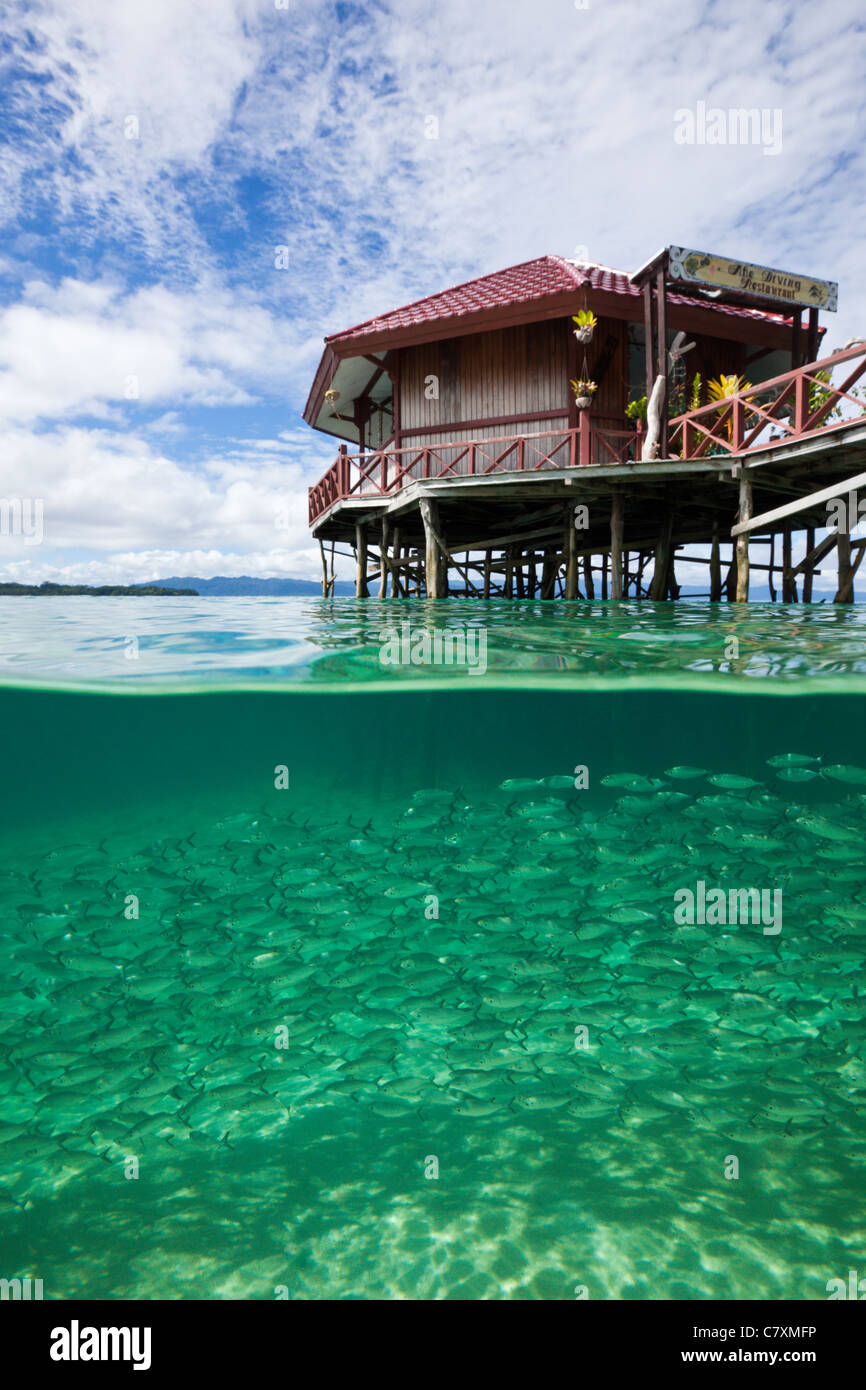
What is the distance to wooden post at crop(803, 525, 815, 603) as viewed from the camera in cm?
1753

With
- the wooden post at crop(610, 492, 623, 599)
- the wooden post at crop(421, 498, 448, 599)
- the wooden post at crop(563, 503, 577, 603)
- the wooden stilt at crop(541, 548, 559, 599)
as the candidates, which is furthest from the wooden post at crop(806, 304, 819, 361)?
the wooden post at crop(421, 498, 448, 599)

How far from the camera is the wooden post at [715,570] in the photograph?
18.4 m

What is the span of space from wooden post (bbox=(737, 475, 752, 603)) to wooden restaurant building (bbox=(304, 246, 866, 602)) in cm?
4

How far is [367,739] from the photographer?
12570 millimetres

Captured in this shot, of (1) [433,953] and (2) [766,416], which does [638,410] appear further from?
(1) [433,953]

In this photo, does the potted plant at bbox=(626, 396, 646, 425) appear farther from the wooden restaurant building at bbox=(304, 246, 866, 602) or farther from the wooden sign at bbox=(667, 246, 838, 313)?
the wooden sign at bbox=(667, 246, 838, 313)

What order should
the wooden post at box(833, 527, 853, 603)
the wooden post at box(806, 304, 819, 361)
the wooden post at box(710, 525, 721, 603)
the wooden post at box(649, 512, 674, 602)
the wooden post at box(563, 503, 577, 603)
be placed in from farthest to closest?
the wooden post at box(710, 525, 721, 603)
the wooden post at box(649, 512, 674, 602)
the wooden post at box(806, 304, 819, 361)
the wooden post at box(563, 503, 577, 603)
the wooden post at box(833, 527, 853, 603)

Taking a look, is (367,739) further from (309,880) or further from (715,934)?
(715,934)

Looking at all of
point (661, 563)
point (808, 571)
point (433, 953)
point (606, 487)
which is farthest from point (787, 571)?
point (433, 953)

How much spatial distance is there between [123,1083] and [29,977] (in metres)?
2.59

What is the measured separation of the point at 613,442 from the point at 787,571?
572 centimetres

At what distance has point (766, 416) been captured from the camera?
1195 centimetres
